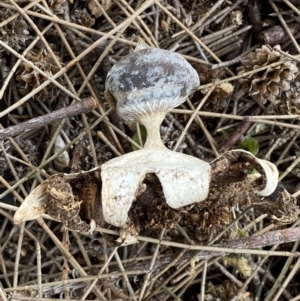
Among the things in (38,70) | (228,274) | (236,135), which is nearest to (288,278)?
(228,274)

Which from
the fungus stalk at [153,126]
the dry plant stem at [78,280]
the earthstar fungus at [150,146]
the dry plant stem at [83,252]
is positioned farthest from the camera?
the dry plant stem at [83,252]

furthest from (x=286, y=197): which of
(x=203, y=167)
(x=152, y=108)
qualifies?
(x=152, y=108)

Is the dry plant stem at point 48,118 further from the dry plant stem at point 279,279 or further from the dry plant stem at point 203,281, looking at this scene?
the dry plant stem at point 279,279

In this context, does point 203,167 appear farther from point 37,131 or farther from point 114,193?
point 37,131

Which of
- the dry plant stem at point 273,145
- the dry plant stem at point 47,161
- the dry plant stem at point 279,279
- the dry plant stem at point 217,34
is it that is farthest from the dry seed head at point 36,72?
the dry plant stem at point 279,279

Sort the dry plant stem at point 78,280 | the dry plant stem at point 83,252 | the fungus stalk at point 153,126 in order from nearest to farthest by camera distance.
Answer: the fungus stalk at point 153,126
the dry plant stem at point 78,280
the dry plant stem at point 83,252

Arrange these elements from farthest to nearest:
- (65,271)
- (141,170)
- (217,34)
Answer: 1. (217,34)
2. (65,271)
3. (141,170)

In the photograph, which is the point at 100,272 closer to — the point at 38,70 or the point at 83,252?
the point at 83,252
